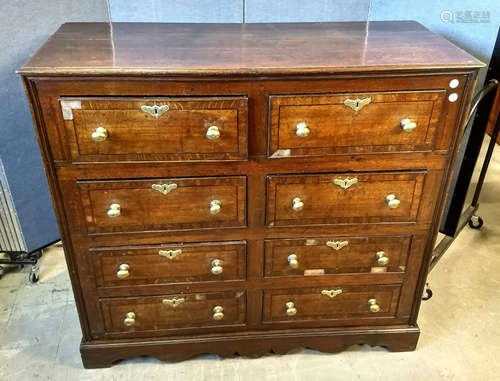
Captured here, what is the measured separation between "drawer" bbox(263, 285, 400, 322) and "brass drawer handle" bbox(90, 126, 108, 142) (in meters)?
0.80

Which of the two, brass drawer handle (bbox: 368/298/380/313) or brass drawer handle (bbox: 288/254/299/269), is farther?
brass drawer handle (bbox: 368/298/380/313)

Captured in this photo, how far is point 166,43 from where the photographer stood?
4.97 ft

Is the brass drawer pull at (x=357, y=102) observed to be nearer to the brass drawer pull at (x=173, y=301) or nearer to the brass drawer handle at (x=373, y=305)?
the brass drawer handle at (x=373, y=305)

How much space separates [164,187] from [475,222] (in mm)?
1896

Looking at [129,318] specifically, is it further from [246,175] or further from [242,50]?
[242,50]

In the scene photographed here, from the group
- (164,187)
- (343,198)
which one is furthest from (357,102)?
(164,187)

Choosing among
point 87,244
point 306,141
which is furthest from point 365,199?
point 87,244

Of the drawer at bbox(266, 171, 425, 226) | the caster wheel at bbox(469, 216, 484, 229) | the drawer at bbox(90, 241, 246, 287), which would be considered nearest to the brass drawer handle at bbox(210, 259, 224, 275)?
the drawer at bbox(90, 241, 246, 287)

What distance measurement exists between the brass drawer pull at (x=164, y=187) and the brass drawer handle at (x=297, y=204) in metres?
0.38

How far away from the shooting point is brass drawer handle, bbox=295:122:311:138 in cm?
140

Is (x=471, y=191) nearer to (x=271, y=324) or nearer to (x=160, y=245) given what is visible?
(x=271, y=324)

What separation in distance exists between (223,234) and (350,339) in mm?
698

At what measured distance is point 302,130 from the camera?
4.58 ft

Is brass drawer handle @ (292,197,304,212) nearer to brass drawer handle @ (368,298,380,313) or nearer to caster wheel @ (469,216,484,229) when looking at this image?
brass drawer handle @ (368,298,380,313)
